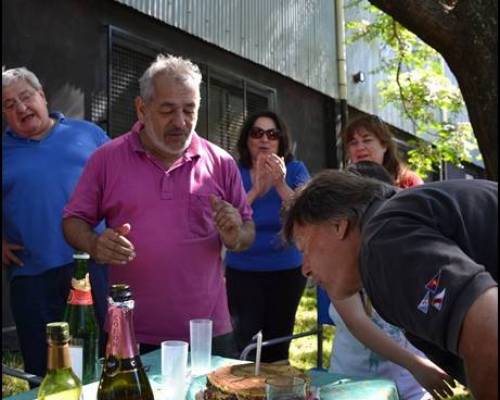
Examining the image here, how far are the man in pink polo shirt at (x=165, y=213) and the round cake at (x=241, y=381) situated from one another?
66cm

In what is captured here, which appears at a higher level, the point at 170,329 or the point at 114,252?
the point at 114,252

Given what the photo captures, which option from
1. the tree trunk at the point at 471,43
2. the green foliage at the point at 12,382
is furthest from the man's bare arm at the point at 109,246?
the tree trunk at the point at 471,43

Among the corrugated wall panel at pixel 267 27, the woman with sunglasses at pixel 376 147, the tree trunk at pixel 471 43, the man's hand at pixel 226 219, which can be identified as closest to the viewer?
the man's hand at pixel 226 219

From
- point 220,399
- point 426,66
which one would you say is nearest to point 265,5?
point 426,66

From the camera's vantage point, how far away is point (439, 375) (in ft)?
7.31

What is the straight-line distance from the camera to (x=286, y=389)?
5.13ft

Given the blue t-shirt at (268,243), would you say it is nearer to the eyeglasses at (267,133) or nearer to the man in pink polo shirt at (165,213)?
the eyeglasses at (267,133)

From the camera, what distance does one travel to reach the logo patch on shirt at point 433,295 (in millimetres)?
1128

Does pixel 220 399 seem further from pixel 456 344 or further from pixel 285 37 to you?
pixel 285 37

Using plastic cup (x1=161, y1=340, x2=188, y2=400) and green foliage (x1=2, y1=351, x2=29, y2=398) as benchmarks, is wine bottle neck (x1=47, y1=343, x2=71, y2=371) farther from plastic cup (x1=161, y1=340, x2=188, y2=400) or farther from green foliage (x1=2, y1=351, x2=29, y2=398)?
green foliage (x1=2, y1=351, x2=29, y2=398)

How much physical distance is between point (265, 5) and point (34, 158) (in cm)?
509

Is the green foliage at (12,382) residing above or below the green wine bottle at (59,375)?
below

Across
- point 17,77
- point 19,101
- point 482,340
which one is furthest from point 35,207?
point 482,340

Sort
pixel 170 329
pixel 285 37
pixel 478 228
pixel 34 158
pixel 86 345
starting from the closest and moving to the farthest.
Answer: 1. pixel 478 228
2. pixel 86 345
3. pixel 170 329
4. pixel 34 158
5. pixel 285 37
